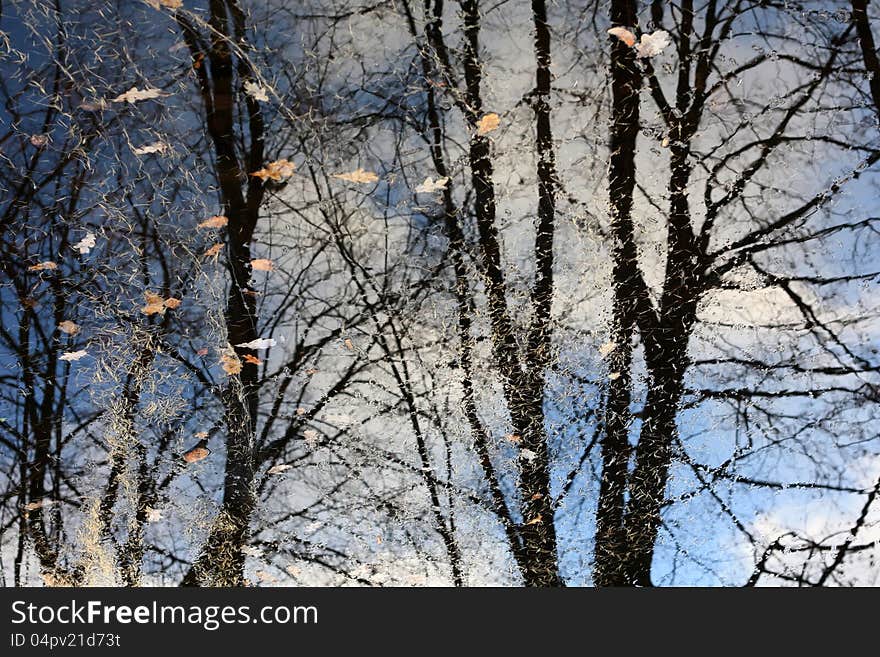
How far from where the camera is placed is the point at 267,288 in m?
1.25

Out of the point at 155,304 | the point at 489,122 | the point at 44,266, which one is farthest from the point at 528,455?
the point at 44,266

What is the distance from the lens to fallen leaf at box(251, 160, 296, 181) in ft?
4.15

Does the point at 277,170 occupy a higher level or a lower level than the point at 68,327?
higher

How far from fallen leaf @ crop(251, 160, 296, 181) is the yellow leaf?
4.2 inches

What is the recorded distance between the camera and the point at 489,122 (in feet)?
4.22

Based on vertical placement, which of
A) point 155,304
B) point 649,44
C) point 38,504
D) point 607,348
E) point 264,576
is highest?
point 649,44

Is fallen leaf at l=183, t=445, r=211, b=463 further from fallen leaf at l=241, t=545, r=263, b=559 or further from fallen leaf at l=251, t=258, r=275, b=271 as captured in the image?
fallen leaf at l=251, t=258, r=275, b=271

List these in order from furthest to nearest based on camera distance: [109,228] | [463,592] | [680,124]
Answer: [680,124]
[109,228]
[463,592]

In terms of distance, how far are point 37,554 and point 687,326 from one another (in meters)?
1.35

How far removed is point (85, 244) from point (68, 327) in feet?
0.54

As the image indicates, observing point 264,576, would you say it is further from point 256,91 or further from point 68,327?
point 256,91

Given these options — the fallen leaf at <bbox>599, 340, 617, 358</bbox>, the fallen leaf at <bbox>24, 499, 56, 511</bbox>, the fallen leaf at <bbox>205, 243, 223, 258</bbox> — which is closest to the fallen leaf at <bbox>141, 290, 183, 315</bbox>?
the fallen leaf at <bbox>205, 243, 223, 258</bbox>

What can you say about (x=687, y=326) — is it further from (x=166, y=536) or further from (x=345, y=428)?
(x=166, y=536)

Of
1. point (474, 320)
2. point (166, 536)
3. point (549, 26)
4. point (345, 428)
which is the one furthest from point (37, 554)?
point (549, 26)
